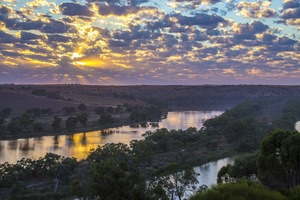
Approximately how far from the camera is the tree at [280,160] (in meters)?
17.7

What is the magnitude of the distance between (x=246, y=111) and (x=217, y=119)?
27837mm

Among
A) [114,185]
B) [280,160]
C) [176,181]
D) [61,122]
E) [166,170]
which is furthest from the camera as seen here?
[61,122]

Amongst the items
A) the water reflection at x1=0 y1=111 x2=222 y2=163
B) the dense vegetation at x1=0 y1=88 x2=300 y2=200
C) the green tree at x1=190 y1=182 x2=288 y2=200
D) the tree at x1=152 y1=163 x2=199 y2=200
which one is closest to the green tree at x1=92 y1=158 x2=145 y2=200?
the dense vegetation at x1=0 y1=88 x2=300 y2=200

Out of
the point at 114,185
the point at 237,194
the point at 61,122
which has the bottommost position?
the point at 61,122

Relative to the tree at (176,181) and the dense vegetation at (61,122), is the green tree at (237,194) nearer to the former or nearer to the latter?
the tree at (176,181)

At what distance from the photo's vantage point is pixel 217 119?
5631 cm

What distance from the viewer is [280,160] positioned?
1792 centimetres

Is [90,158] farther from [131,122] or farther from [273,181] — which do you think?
[131,122]

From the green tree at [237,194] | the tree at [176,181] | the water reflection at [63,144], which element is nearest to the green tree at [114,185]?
the tree at [176,181]

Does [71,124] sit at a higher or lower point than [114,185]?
lower

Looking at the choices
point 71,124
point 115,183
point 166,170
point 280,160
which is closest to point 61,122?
point 71,124

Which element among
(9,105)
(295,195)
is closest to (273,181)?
(295,195)

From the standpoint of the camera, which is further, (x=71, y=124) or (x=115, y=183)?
(x=71, y=124)

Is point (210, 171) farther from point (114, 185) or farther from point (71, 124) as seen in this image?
point (71, 124)
